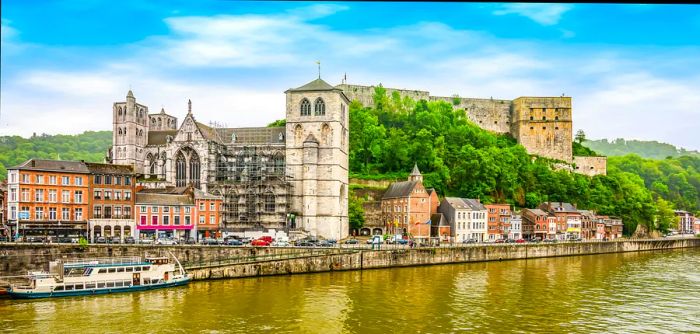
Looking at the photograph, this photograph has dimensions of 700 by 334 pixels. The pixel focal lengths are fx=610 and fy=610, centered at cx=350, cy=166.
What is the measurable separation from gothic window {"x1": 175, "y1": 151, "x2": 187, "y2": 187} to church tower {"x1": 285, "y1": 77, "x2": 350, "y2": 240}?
12681mm

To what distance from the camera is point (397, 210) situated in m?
73.5

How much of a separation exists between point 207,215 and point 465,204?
31275mm

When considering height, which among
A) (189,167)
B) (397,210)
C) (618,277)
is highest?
(189,167)

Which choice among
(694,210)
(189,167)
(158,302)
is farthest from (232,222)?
(694,210)

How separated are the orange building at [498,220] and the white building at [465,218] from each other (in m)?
1.49

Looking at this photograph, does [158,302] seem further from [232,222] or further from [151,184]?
[151,184]

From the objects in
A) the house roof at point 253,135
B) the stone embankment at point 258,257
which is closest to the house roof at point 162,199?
the stone embankment at point 258,257

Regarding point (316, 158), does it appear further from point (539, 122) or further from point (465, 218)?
point (539, 122)

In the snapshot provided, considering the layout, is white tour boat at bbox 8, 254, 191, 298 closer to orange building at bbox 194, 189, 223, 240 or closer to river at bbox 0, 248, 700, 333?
river at bbox 0, 248, 700, 333

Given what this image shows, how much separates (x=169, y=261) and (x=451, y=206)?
1451 inches

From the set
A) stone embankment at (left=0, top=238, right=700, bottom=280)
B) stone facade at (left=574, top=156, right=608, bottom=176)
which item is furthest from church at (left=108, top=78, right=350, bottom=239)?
stone facade at (left=574, top=156, right=608, bottom=176)

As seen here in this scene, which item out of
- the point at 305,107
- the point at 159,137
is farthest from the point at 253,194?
the point at 159,137

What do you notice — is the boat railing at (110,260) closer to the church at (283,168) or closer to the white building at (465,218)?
the church at (283,168)

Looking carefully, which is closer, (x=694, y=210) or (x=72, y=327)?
(x=72, y=327)
